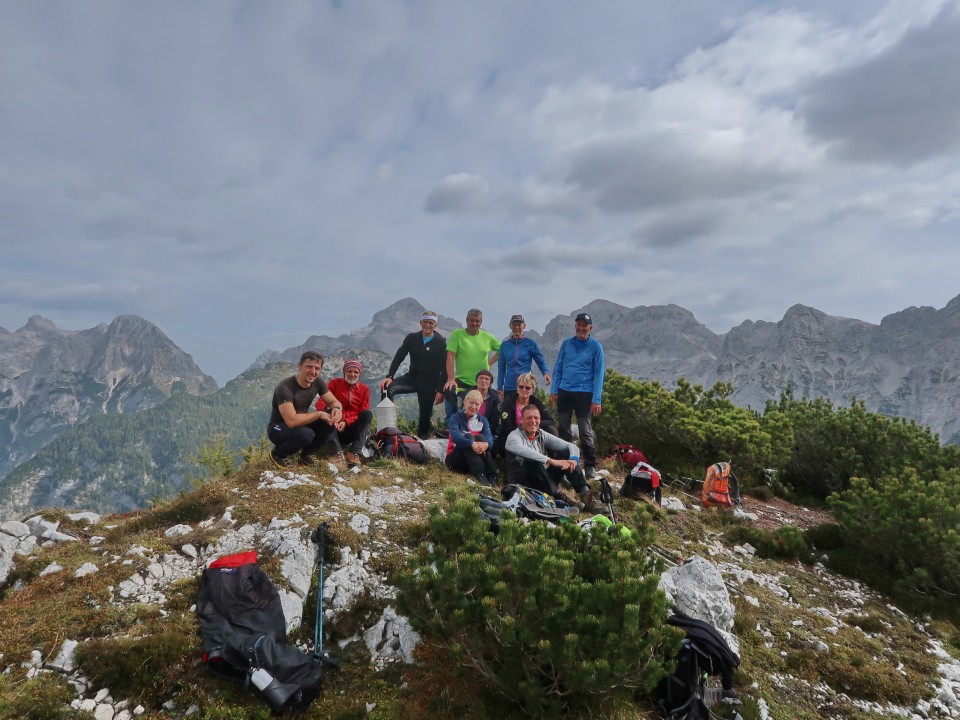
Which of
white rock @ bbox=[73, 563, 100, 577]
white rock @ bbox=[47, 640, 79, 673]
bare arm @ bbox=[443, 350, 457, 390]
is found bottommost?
white rock @ bbox=[47, 640, 79, 673]

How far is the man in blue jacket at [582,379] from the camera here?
10.7 metres

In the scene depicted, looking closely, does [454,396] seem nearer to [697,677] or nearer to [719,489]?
[719,489]

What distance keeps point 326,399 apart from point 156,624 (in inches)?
185

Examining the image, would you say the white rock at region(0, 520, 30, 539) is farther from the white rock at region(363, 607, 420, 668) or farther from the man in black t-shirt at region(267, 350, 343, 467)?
the white rock at region(363, 607, 420, 668)

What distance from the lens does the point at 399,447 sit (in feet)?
36.7

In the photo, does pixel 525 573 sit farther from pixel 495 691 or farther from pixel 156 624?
pixel 156 624

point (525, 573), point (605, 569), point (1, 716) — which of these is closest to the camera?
point (1, 716)

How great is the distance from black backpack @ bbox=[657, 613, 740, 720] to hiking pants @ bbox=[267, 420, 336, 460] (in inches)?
268

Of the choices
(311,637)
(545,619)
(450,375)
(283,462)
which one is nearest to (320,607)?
(311,637)

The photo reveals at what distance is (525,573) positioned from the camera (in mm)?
4375

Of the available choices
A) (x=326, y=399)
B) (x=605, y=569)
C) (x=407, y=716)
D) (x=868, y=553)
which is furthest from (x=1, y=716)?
(x=868, y=553)

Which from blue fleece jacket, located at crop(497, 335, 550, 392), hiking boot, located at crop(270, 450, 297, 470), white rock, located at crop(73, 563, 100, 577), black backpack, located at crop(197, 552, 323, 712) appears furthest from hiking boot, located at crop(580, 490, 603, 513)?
white rock, located at crop(73, 563, 100, 577)

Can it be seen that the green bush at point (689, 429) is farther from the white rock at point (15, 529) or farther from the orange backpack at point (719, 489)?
the white rock at point (15, 529)

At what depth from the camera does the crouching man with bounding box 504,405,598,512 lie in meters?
9.12
